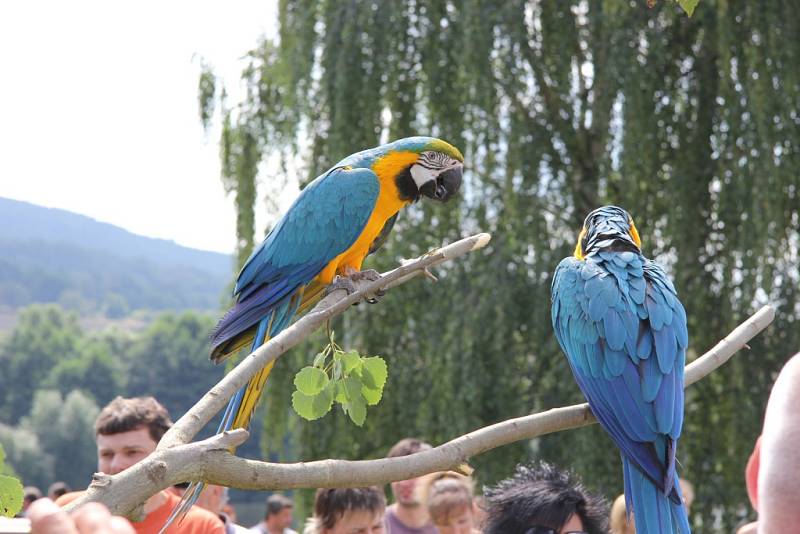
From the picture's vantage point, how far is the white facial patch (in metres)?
2.85

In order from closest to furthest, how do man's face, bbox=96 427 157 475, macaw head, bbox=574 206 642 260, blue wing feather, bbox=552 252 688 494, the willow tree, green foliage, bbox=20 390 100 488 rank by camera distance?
blue wing feather, bbox=552 252 688 494, macaw head, bbox=574 206 642 260, man's face, bbox=96 427 157 475, the willow tree, green foliage, bbox=20 390 100 488

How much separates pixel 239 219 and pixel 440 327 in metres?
1.64

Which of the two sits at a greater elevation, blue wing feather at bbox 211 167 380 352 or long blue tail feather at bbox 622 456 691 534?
blue wing feather at bbox 211 167 380 352

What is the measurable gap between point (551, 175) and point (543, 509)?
13.7ft

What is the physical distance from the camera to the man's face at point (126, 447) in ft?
10.5

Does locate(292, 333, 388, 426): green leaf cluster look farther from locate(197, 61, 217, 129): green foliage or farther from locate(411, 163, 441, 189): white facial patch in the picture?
locate(197, 61, 217, 129): green foliage

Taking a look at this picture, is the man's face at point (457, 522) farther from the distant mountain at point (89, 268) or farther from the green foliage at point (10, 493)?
the distant mountain at point (89, 268)

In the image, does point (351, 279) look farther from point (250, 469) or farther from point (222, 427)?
point (250, 469)

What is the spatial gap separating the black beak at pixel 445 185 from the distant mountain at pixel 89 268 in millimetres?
103964

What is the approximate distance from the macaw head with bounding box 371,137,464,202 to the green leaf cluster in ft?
3.90

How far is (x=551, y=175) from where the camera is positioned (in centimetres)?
657

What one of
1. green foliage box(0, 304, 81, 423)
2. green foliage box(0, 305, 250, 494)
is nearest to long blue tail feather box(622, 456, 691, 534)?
green foliage box(0, 305, 250, 494)

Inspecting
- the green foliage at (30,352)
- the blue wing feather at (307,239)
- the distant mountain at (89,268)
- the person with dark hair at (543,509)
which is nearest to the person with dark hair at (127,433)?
the blue wing feather at (307,239)

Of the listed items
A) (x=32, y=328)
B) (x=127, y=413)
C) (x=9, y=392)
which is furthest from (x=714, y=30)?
(x=32, y=328)
